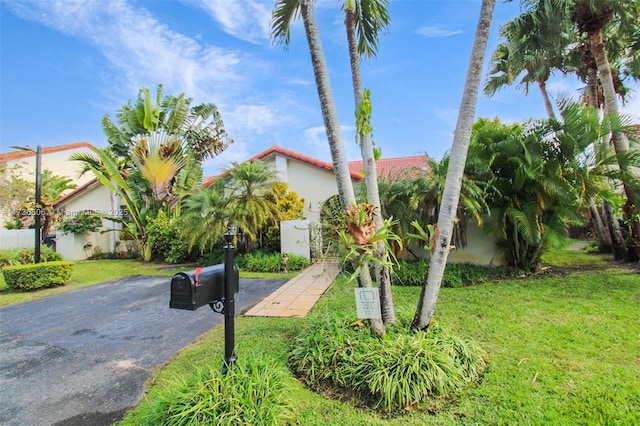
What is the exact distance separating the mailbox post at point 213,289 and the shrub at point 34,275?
35.4ft

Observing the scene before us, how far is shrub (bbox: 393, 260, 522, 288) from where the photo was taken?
802 centimetres

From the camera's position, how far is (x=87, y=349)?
5.00 m

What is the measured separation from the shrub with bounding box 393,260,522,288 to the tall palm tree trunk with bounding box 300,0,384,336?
475cm

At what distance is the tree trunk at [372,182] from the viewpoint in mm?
3859

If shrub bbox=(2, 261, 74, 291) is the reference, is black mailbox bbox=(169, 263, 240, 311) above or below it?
above

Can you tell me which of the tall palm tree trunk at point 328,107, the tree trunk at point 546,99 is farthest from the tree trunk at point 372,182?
the tree trunk at point 546,99

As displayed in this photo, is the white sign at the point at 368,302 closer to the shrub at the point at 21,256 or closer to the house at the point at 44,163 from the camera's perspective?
the shrub at the point at 21,256

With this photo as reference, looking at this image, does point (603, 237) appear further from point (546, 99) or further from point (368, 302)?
point (368, 302)

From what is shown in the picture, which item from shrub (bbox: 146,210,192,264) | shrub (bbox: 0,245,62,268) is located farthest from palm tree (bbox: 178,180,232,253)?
shrub (bbox: 0,245,62,268)

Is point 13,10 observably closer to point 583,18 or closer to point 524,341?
point 524,341

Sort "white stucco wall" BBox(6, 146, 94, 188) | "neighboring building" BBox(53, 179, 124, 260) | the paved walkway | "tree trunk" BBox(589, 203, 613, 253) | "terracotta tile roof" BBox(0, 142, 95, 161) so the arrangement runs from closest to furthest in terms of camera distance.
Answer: the paved walkway
"tree trunk" BBox(589, 203, 613, 253)
"neighboring building" BBox(53, 179, 124, 260)
"terracotta tile roof" BBox(0, 142, 95, 161)
"white stucco wall" BBox(6, 146, 94, 188)

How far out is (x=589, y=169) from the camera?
24.8 feet

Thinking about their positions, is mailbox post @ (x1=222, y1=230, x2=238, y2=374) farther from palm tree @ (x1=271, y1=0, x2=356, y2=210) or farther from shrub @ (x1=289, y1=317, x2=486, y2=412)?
palm tree @ (x1=271, y1=0, x2=356, y2=210)

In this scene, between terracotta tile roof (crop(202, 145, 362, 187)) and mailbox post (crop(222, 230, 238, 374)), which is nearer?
mailbox post (crop(222, 230, 238, 374))
